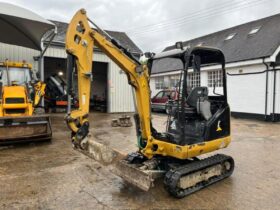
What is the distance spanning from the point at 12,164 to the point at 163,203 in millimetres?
3726

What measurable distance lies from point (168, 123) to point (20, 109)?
5661mm

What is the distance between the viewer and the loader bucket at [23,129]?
7281 millimetres

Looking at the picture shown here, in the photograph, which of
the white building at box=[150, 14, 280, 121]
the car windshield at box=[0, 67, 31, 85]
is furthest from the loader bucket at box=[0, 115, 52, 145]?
the white building at box=[150, 14, 280, 121]

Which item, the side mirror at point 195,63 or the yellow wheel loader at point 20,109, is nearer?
the side mirror at point 195,63

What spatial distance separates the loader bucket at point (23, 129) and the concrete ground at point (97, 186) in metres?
0.39

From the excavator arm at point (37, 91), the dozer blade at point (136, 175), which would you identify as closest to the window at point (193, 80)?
the dozer blade at point (136, 175)

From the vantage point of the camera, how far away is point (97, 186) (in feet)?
14.9

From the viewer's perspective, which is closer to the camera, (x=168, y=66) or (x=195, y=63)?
(x=195, y=63)

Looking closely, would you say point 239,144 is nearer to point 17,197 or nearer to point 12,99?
point 17,197

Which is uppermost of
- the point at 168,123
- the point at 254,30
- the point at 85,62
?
the point at 254,30

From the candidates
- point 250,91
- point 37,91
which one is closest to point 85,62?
point 37,91

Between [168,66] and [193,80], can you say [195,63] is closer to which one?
[193,80]

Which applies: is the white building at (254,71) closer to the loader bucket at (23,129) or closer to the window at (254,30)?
the window at (254,30)

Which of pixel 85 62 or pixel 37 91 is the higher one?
pixel 85 62
